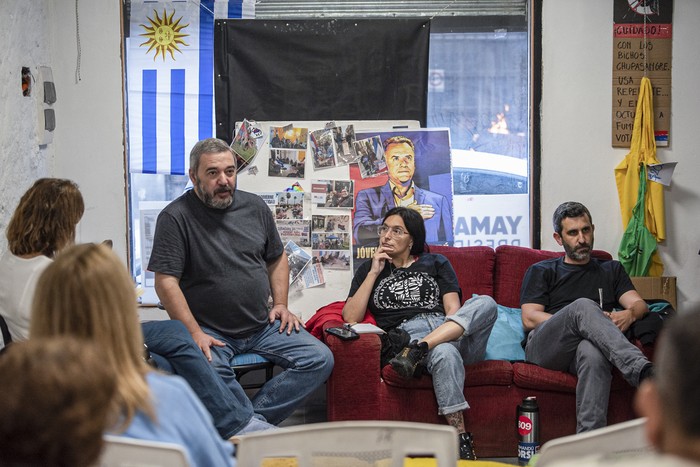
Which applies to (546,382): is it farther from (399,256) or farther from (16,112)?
(16,112)

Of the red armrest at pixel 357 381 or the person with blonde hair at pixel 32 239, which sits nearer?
the person with blonde hair at pixel 32 239

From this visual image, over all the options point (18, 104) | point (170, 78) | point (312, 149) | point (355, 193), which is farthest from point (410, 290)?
point (18, 104)

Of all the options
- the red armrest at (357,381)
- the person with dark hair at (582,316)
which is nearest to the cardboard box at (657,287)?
the person with dark hair at (582,316)

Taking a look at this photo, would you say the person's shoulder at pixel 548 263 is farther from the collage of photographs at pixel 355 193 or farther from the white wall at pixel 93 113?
the white wall at pixel 93 113

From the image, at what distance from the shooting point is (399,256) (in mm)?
4672

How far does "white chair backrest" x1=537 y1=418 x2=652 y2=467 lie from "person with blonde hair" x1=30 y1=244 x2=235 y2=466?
0.72m

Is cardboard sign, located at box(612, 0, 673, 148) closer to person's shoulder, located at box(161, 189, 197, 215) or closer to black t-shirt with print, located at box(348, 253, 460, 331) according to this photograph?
black t-shirt with print, located at box(348, 253, 460, 331)

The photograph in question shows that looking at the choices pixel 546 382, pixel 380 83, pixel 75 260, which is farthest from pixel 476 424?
pixel 75 260

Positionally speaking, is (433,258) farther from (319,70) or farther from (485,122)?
(319,70)

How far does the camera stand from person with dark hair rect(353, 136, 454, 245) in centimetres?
518

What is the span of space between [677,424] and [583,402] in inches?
122

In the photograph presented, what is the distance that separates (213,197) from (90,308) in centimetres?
246

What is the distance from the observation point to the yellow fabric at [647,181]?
5098 mm

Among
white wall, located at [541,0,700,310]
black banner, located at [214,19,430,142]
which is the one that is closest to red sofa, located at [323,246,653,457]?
white wall, located at [541,0,700,310]
